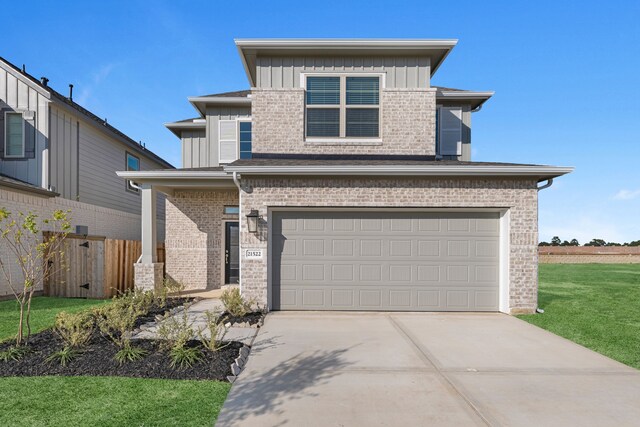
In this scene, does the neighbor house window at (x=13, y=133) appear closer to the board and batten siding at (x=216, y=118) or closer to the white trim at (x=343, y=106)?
the board and batten siding at (x=216, y=118)

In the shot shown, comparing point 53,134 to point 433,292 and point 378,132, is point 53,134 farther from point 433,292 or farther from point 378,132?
point 433,292

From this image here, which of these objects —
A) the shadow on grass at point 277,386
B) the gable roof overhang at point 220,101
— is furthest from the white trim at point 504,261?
the gable roof overhang at point 220,101

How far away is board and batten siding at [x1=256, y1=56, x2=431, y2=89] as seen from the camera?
9836 millimetres

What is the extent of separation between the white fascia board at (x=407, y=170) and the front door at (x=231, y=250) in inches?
160

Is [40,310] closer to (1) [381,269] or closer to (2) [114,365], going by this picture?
(2) [114,365]

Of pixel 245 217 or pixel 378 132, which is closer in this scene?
pixel 245 217

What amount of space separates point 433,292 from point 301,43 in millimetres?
7174

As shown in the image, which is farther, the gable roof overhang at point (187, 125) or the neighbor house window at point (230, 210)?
the gable roof overhang at point (187, 125)

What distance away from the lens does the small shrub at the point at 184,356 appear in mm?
4648

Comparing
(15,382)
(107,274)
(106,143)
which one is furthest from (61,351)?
(106,143)

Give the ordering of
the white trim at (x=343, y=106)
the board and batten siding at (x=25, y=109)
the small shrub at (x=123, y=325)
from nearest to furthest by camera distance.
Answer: the small shrub at (x=123, y=325) → the white trim at (x=343, y=106) → the board and batten siding at (x=25, y=109)

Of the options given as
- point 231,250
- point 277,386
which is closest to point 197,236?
point 231,250

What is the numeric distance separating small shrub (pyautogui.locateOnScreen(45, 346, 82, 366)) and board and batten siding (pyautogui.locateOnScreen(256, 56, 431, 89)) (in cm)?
750

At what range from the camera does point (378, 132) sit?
9797mm
